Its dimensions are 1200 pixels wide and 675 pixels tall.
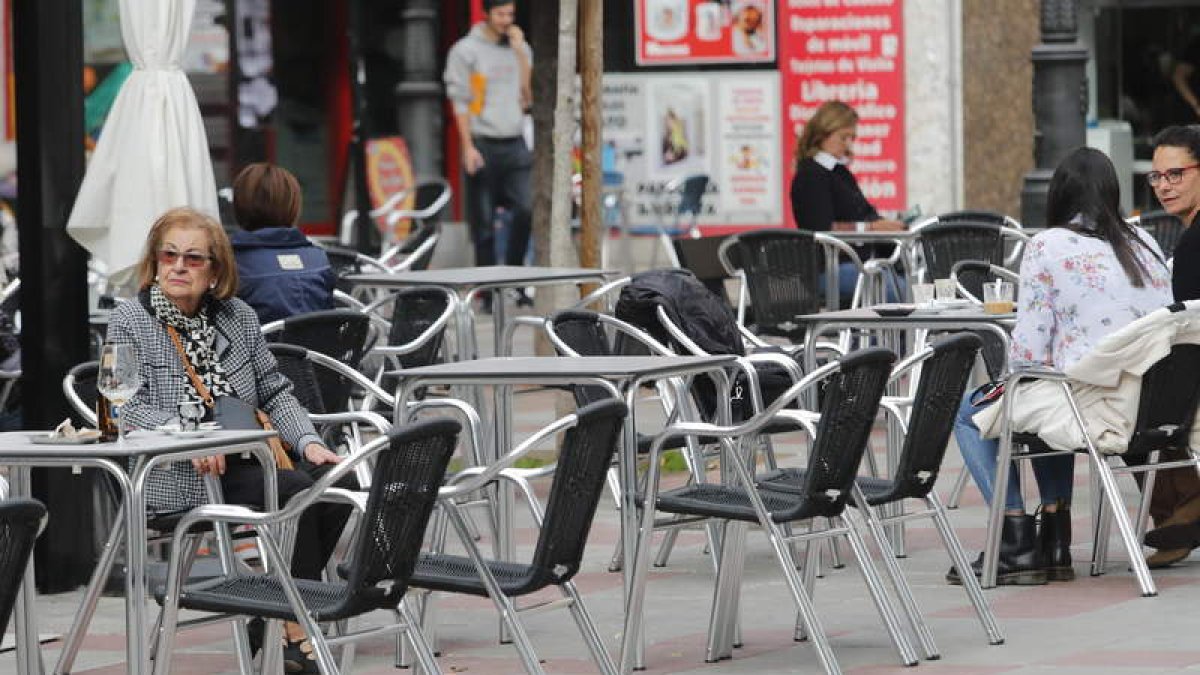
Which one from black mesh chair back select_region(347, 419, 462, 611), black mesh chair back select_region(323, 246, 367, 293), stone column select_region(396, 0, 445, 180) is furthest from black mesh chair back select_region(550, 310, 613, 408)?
stone column select_region(396, 0, 445, 180)

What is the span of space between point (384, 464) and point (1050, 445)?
3.44m

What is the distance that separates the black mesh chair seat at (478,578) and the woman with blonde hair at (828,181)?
7.61 m

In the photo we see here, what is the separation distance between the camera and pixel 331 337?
30.2ft

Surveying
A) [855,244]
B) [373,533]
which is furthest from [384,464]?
[855,244]

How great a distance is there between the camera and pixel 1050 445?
9.02m

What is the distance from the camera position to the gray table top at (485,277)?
11.4 metres

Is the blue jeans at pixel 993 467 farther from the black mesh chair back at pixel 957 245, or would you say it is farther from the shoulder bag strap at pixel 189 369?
the black mesh chair back at pixel 957 245

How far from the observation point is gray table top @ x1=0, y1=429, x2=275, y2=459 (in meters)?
6.64

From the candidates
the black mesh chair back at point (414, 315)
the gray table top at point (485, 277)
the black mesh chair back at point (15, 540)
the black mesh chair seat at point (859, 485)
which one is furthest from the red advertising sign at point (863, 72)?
the black mesh chair back at point (15, 540)

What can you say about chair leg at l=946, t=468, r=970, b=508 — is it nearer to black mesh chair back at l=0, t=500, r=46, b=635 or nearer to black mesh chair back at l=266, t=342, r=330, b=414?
black mesh chair back at l=266, t=342, r=330, b=414

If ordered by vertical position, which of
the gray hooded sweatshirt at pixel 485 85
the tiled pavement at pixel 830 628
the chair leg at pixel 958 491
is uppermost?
the gray hooded sweatshirt at pixel 485 85

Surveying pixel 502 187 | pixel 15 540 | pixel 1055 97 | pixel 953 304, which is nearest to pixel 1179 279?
pixel 953 304

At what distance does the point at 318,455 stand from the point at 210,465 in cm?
39

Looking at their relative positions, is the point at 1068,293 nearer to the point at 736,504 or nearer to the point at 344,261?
the point at 736,504
